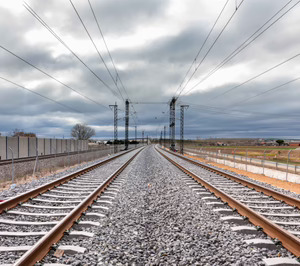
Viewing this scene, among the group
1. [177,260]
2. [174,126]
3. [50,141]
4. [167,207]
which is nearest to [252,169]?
[167,207]

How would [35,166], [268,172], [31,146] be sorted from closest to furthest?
[35,166] < [268,172] < [31,146]

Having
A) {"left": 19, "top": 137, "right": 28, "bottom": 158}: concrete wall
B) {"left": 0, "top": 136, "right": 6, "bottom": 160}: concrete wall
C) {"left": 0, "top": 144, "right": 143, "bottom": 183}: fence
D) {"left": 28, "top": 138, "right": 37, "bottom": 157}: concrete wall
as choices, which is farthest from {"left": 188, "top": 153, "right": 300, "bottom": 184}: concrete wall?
{"left": 28, "top": 138, "right": 37, "bottom": 157}: concrete wall

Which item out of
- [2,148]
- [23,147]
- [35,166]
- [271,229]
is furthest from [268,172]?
[23,147]

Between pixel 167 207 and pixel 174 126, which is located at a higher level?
pixel 174 126

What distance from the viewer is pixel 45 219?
589 centimetres

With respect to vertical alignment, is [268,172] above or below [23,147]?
below

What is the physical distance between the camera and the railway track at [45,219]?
4064mm

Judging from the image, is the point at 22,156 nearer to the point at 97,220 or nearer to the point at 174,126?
the point at 174,126

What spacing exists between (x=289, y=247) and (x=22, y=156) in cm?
4393

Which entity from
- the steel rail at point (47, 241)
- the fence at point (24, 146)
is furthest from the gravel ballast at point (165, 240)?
the fence at point (24, 146)

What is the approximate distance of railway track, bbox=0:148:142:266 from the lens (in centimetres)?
406

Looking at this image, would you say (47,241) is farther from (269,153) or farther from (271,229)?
(269,153)

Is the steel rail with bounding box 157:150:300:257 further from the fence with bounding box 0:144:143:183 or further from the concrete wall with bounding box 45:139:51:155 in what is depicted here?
the concrete wall with bounding box 45:139:51:155

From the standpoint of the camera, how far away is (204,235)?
5.01m
